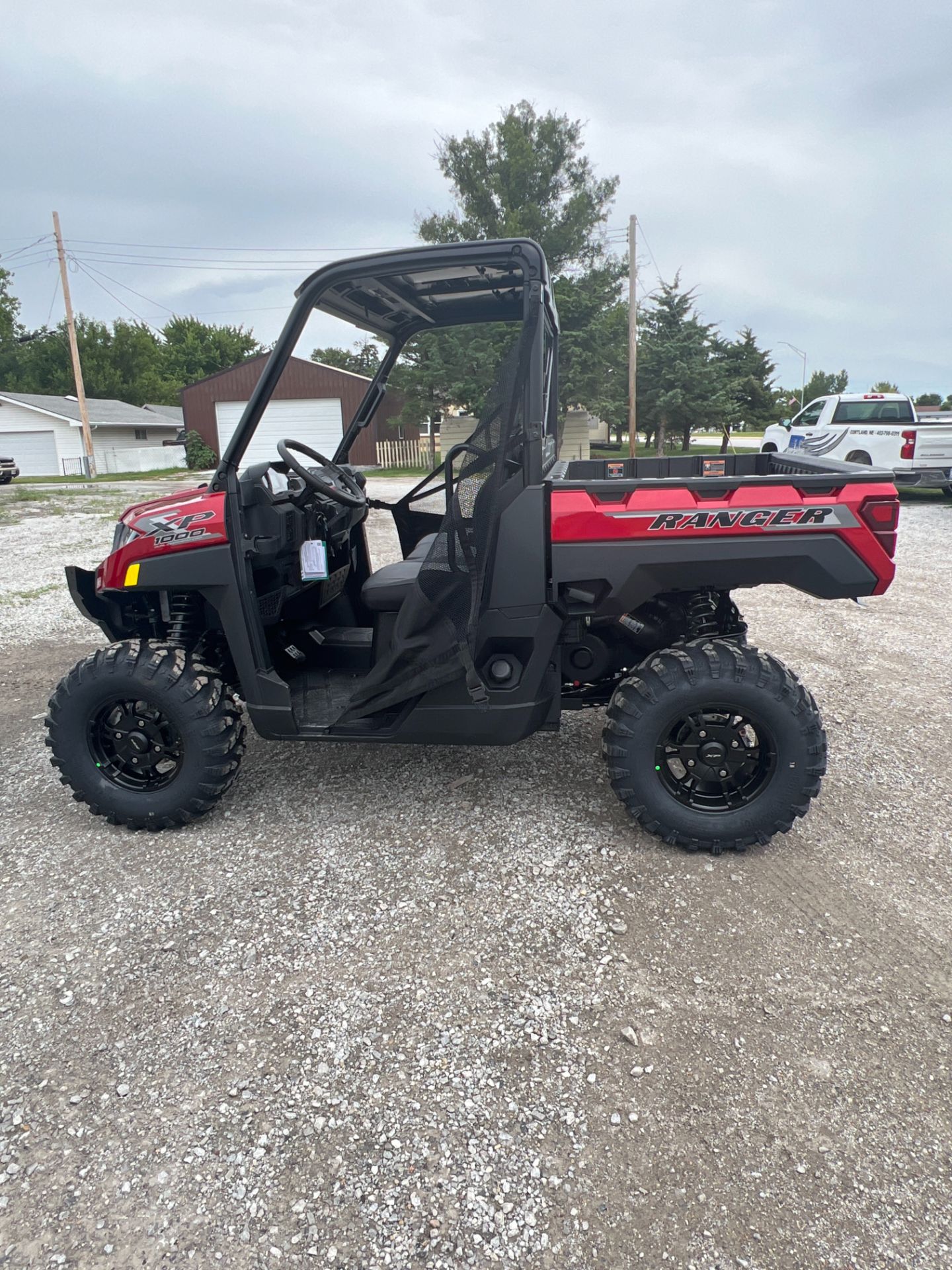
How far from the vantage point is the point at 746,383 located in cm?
2566

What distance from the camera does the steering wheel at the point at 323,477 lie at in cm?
311

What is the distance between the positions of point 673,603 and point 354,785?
1.64 metres

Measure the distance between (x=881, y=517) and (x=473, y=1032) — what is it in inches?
83.9

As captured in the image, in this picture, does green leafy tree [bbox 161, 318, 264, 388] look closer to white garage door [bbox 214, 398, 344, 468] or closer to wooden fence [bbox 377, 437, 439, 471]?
white garage door [bbox 214, 398, 344, 468]

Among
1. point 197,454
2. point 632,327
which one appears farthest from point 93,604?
point 197,454

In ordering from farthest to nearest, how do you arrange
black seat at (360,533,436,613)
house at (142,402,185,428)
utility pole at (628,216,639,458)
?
house at (142,402,185,428) → utility pole at (628,216,639,458) → black seat at (360,533,436,613)

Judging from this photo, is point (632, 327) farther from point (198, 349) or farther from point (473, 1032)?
point (198, 349)

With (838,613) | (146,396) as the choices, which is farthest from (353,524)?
(146,396)

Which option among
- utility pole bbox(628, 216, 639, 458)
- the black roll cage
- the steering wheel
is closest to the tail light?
the black roll cage

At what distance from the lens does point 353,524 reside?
12.8 ft

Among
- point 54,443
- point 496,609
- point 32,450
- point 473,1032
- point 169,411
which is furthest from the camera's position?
point 169,411

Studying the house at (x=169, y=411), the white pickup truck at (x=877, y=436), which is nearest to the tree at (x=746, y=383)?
the white pickup truck at (x=877, y=436)

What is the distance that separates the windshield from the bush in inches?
924

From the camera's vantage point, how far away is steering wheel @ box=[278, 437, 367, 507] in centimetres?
311
